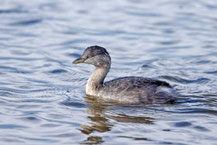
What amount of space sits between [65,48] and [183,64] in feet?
12.5

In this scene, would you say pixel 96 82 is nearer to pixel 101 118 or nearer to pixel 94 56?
pixel 94 56

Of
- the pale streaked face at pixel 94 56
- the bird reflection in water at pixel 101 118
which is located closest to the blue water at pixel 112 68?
the bird reflection in water at pixel 101 118

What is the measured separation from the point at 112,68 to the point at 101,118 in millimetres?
4081

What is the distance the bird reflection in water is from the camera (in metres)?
8.60

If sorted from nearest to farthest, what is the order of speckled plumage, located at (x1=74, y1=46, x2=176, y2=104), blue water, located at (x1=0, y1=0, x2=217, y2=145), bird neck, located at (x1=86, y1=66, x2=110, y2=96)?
blue water, located at (x1=0, y1=0, x2=217, y2=145) → speckled plumage, located at (x1=74, y1=46, x2=176, y2=104) → bird neck, located at (x1=86, y1=66, x2=110, y2=96)

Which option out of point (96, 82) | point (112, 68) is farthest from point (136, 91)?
point (112, 68)

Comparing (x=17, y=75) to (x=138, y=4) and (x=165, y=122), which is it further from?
(x=138, y=4)

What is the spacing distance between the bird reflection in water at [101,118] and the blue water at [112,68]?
0.06 ft

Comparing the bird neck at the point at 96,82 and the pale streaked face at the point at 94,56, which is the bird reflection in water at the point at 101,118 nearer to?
the bird neck at the point at 96,82

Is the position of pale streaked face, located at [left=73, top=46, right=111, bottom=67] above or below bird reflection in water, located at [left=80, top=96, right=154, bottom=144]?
above

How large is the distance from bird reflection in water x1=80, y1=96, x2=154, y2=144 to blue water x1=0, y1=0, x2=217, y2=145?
2cm

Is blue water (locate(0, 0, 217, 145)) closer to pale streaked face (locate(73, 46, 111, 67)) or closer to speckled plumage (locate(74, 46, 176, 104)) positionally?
speckled plumage (locate(74, 46, 176, 104))

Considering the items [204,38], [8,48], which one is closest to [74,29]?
[8,48]

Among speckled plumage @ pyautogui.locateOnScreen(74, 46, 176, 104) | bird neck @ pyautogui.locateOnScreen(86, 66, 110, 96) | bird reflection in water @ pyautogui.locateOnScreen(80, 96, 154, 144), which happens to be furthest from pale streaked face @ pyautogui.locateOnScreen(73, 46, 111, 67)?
bird reflection in water @ pyautogui.locateOnScreen(80, 96, 154, 144)
